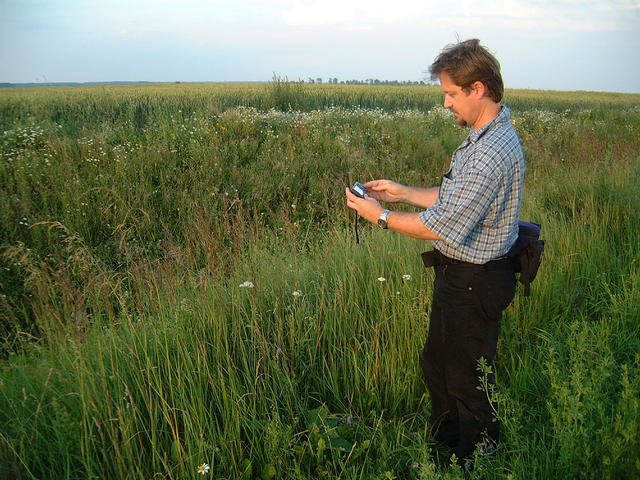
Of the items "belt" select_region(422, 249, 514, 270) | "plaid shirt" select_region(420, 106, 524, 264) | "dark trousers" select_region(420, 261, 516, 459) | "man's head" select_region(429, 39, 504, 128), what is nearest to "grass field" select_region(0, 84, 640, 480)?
"dark trousers" select_region(420, 261, 516, 459)

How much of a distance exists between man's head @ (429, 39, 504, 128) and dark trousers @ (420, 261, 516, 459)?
676mm

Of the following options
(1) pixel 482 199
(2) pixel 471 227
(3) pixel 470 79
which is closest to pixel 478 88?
(3) pixel 470 79

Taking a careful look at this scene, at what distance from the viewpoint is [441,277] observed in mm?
2230

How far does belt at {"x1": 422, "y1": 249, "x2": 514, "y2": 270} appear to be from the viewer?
6.90ft

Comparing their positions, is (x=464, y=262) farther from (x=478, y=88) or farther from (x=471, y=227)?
(x=478, y=88)

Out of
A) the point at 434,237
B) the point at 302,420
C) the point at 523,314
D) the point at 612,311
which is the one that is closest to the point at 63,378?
the point at 302,420

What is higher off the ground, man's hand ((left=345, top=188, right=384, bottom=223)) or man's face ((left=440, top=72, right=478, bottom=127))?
man's face ((left=440, top=72, right=478, bottom=127))

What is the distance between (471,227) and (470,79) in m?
0.63

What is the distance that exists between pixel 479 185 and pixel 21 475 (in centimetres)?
215

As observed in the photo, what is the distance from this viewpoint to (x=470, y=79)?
6.58 ft

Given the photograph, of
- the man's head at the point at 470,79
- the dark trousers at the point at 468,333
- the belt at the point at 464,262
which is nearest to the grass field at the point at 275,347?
the dark trousers at the point at 468,333

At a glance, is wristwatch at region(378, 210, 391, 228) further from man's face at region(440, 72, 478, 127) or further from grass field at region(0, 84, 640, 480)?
grass field at region(0, 84, 640, 480)

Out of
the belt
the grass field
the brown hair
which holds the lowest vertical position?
the grass field

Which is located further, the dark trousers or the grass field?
the dark trousers
